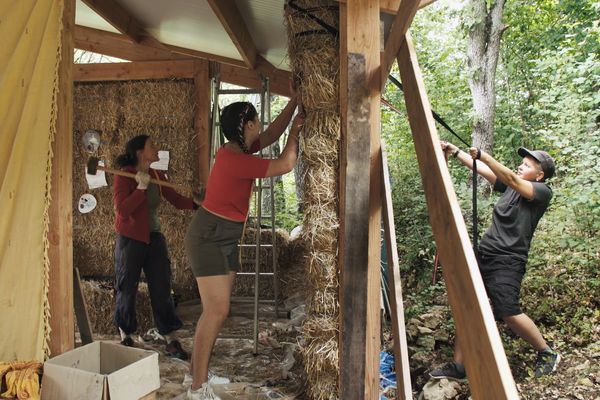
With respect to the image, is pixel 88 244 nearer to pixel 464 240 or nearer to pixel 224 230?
pixel 224 230

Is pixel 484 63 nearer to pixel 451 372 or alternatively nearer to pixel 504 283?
pixel 504 283

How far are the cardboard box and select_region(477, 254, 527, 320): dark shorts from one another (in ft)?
7.50

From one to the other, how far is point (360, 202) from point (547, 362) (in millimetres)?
2029

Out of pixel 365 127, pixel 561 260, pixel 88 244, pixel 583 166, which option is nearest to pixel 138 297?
pixel 88 244

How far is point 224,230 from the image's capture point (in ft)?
9.22

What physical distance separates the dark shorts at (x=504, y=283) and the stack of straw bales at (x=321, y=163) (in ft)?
4.34

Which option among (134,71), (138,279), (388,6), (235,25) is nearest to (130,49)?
(134,71)

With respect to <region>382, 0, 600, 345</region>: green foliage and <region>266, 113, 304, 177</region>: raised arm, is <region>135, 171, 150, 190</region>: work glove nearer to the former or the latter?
<region>266, 113, 304, 177</region>: raised arm

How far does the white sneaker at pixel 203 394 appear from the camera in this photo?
2682mm

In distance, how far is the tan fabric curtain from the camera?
2.08 meters

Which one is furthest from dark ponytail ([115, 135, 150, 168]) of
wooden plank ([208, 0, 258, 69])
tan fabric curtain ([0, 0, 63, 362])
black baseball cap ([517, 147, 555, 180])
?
black baseball cap ([517, 147, 555, 180])

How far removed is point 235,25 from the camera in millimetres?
3836

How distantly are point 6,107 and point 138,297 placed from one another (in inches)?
108

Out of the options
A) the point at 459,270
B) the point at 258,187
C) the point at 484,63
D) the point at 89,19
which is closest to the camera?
the point at 459,270
